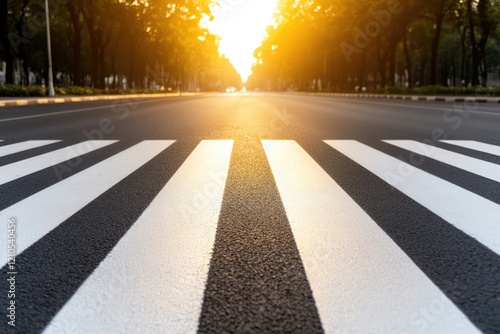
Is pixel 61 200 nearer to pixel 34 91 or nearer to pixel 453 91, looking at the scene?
pixel 34 91

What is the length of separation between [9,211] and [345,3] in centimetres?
3765

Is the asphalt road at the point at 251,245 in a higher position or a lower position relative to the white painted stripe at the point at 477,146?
lower

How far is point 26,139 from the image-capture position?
7.66m

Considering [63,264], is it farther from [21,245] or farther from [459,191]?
[459,191]

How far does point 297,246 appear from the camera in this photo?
2447 millimetres

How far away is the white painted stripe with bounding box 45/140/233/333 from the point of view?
1.67m

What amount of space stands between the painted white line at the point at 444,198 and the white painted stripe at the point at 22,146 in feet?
14.1

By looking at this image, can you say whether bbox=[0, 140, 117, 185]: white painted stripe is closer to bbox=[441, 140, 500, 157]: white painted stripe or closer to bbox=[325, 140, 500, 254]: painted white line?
bbox=[325, 140, 500, 254]: painted white line

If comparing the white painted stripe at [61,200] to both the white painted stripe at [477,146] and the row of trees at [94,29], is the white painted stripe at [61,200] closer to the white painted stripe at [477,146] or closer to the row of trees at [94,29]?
the white painted stripe at [477,146]

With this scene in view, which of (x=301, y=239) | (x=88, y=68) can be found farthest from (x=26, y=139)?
(x=88, y=68)

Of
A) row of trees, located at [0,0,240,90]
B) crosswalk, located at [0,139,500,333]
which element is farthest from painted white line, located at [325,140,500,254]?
row of trees, located at [0,0,240,90]

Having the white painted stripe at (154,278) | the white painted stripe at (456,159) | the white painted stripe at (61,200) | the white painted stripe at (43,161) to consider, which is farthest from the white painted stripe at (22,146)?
the white painted stripe at (456,159)

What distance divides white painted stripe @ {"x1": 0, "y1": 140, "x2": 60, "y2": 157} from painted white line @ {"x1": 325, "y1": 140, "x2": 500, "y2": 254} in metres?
4.31

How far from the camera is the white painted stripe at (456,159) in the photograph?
4574mm
